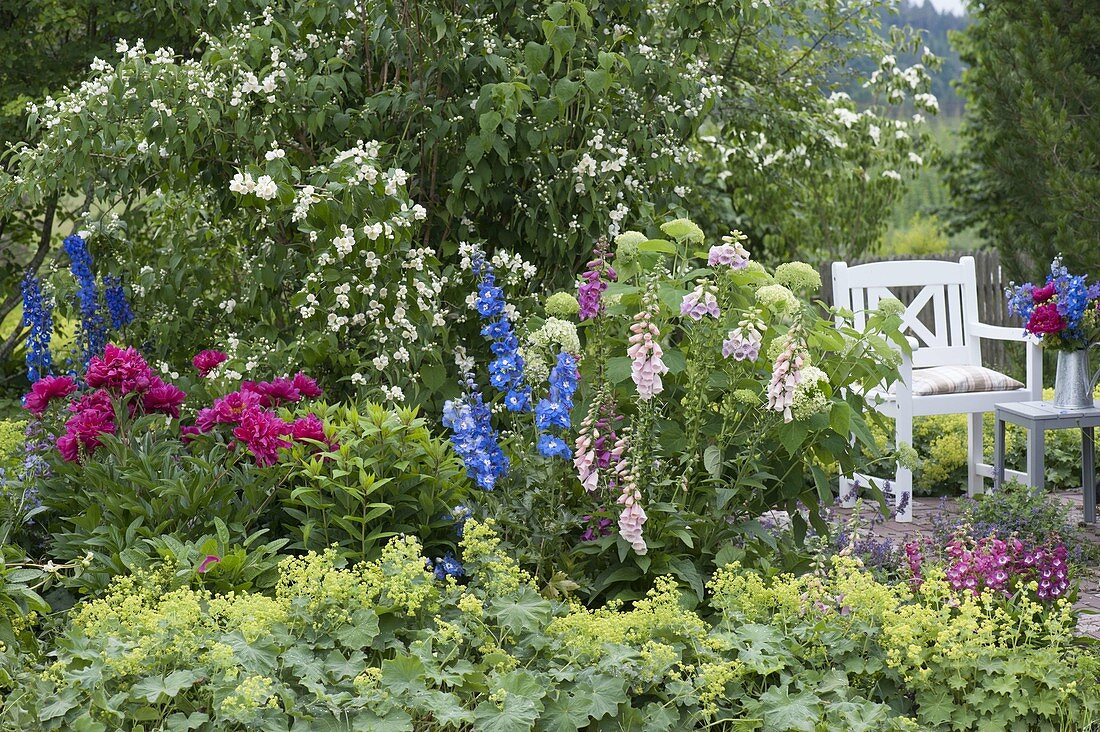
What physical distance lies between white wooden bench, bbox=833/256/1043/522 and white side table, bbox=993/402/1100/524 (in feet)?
0.78

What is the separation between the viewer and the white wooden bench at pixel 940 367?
4.74 metres

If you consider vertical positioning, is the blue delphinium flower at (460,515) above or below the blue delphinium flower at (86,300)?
below

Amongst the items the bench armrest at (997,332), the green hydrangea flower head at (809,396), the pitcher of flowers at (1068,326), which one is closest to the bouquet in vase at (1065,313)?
the pitcher of flowers at (1068,326)

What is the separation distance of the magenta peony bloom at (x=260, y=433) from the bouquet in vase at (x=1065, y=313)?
3.05m

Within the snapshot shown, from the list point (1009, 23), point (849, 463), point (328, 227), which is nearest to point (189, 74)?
point (328, 227)

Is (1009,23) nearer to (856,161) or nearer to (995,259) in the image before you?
(856,161)

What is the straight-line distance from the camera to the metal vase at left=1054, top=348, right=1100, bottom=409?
446cm

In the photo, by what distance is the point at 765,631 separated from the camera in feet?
7.93

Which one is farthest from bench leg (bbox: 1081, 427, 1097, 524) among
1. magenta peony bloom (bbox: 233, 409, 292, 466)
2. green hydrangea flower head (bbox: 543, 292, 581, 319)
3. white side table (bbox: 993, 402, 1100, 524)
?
magenta peony bloom (bbox: 233, 409, 292, 466)

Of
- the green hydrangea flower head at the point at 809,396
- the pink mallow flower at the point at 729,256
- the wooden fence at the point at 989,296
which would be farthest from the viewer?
the wooden fence at the point at 989,296

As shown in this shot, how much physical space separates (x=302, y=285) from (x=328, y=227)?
651 mm

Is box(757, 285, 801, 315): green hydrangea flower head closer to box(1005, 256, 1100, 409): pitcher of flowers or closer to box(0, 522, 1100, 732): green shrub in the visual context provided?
box(0, 522, 1100, 732): green shrub

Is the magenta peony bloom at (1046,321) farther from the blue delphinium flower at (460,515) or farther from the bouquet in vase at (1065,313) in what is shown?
the blue delphinium flower at (460,515)

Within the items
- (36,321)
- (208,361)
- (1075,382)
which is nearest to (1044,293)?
(1075,382)
